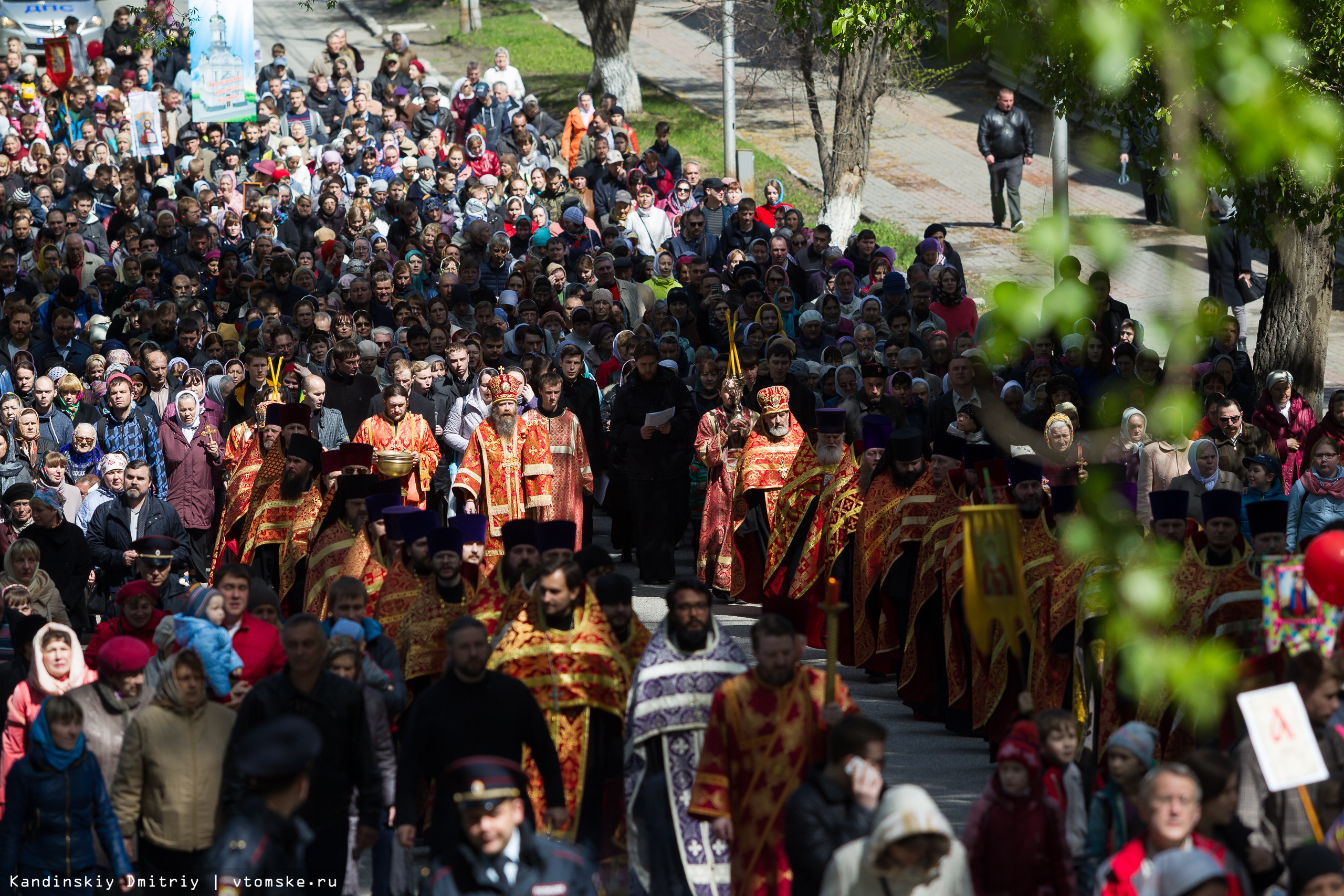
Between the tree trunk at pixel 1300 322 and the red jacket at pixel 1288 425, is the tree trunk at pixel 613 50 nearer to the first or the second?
the tree trunk at pixel 1300 322

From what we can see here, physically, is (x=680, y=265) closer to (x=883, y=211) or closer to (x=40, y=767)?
(x=883, y=211)

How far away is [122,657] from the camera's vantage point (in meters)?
8.01

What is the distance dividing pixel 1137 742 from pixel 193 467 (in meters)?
9.15

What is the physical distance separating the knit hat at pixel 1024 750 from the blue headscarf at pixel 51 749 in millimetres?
3608

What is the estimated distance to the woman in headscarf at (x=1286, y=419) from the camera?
13.1 metres

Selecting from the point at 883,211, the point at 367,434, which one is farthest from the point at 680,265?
the point at 883,211

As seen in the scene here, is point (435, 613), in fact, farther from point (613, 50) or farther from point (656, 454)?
point (613, 50)

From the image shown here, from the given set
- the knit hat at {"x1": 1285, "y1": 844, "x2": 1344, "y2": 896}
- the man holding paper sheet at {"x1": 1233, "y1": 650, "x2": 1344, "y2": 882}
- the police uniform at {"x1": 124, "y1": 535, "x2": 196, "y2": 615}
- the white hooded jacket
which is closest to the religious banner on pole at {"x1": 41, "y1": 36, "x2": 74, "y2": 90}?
the police uniform at {"x1": 124, "y1": 535, "x2": 196, "y2": 615}

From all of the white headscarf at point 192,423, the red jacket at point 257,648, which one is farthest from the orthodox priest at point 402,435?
the red jacket at point 257,648

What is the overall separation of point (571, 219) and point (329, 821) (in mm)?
12322

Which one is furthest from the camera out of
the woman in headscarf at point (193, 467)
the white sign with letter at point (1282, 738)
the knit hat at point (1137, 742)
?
the woman in headscarf at point (193, 467)

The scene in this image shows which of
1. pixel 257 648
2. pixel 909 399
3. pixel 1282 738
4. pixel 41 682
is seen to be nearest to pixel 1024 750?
pixel 1282 738

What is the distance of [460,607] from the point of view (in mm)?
9523

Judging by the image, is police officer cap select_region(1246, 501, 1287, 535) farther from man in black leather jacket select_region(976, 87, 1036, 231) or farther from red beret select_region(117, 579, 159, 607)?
man in black leather jacket select_region(976, 87, 1036, 231)
